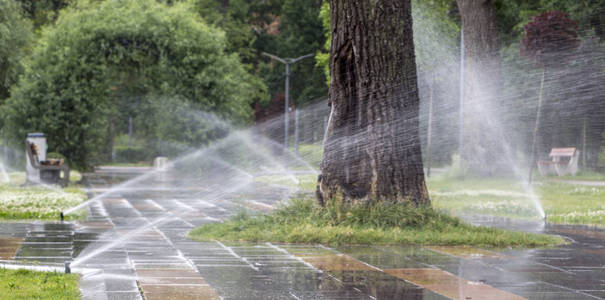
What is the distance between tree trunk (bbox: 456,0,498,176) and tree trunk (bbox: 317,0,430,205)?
1340cm

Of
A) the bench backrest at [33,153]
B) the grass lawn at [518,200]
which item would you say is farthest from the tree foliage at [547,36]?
the bench backrest at [33,153]

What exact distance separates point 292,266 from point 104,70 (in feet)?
55.8

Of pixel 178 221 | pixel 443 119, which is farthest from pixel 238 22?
pixel 178 221

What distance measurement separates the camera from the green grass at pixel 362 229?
9.02 m

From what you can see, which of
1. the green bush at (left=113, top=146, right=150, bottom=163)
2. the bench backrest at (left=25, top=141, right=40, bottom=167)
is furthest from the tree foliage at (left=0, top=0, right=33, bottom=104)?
→ the green bush at (left=113, top=146, right=150, bottom=163)

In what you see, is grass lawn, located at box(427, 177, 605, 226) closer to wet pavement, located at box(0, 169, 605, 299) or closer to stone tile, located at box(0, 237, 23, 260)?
wet pavement, located at box(0, 169, 605, 299)

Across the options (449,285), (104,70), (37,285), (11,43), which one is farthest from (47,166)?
(449,285)

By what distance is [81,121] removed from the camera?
22.9m

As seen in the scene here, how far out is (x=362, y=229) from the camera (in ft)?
30.6

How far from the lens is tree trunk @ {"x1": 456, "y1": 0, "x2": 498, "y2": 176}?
75.3 feet

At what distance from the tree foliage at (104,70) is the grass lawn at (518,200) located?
8.16 meters

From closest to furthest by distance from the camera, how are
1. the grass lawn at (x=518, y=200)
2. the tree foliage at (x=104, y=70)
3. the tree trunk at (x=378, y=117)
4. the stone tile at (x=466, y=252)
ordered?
the stone tile at (x=466, y=252), the tree trunk at (x=378, y=117), the grass lawn at (x=518, y=200), the tree foliage at (x=104, y=70)

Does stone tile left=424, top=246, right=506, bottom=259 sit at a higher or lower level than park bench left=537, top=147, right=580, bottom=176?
lower

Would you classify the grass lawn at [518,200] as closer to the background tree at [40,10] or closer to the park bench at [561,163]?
the park bench at [561,163]
